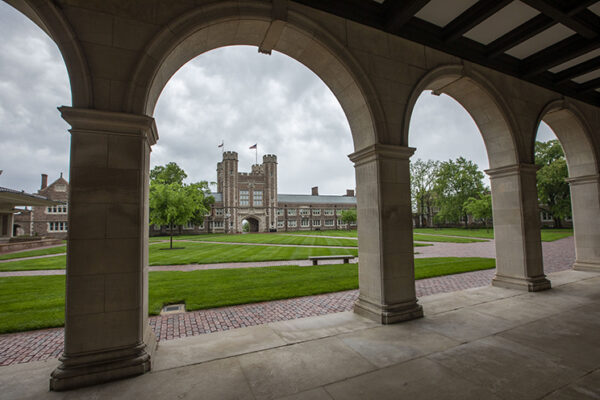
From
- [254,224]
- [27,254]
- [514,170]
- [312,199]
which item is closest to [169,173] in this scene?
[254,224]

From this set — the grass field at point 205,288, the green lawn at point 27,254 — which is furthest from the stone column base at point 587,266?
the green lawn at point 27,254

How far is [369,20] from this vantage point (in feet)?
16.1

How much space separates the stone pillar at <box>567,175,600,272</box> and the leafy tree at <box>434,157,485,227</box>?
1699 inches

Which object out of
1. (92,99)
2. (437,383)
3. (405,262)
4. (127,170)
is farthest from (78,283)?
(405,262)

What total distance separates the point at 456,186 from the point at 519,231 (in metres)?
49.7

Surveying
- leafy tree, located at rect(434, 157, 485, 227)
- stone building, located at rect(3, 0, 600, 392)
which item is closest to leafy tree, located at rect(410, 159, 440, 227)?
leafy tree, located at rect(434, 157, 485, 227)

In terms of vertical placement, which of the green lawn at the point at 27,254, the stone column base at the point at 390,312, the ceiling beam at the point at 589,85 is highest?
the ceiling beam at the point at 589,85

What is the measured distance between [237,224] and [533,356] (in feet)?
189

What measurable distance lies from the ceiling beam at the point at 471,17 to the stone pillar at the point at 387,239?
244 cm

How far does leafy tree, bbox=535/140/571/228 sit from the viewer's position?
34.6 meters

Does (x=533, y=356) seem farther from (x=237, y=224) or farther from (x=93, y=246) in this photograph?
(x=237, y=224)

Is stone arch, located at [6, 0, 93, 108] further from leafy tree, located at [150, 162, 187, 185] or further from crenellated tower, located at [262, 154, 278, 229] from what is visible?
crenellated tower, located at [262, 154, 278, 229]

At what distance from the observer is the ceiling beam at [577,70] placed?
257 inches

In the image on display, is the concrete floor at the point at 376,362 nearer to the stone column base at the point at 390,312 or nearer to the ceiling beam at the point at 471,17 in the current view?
the stone column base at the point at 390,312
